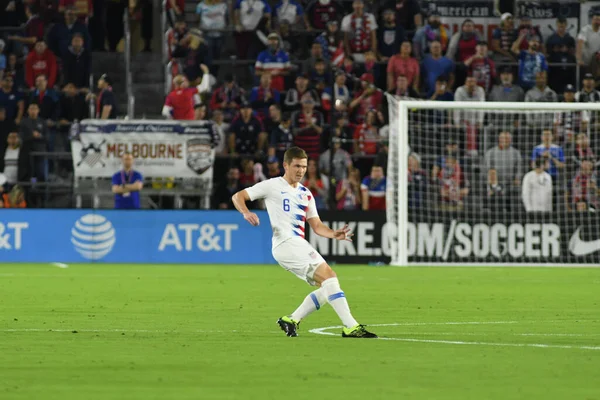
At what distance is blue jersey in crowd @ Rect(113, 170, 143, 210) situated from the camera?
26.0 meters

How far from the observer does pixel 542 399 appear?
7.84 metres

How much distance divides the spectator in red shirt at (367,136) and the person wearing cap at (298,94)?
1119 millimetres

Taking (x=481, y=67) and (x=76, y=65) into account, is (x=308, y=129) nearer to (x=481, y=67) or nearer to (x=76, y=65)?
(x=481, y=67)

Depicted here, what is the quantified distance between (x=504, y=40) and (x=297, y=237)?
19103mm

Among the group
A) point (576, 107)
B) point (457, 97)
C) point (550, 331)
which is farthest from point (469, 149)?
point (550, 331)

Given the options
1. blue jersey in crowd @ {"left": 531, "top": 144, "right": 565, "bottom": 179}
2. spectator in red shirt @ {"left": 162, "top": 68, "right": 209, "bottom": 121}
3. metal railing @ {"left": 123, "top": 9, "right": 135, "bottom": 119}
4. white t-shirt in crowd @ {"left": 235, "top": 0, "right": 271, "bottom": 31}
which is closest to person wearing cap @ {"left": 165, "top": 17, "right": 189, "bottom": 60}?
metal railing @ {"left": 123, "top": 9, "right": 135, "bottom": 119}

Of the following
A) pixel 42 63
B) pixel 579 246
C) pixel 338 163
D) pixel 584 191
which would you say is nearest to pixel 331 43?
pixel 338 163

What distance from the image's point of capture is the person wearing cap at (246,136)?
27.2 metres

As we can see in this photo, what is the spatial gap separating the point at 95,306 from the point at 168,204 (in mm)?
11891

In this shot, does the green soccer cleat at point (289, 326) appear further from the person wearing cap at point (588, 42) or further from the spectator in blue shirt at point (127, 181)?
the person wearing cap at point (588, 42)

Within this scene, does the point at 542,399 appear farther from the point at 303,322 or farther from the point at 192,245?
the point at 192,245

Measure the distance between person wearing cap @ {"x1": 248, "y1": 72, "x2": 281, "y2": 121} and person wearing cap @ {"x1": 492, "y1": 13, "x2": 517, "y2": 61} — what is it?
17.8 feet

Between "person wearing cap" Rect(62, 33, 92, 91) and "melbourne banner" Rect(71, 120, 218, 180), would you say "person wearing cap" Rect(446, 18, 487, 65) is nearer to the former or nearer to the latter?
"melbourne banner" Rect(71, 120, 218, 180)

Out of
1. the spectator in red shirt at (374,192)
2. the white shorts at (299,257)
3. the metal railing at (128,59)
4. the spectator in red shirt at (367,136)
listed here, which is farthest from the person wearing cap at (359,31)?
the white shorts at (299,257)
